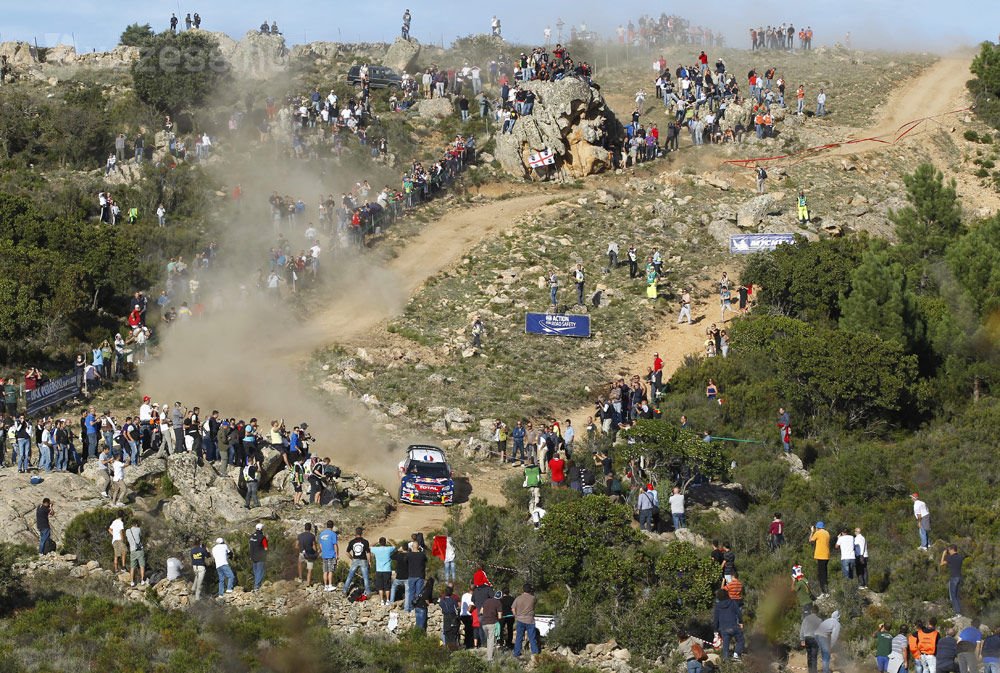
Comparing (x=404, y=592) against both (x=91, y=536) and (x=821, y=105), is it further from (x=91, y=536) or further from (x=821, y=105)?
(x=821, y=105)

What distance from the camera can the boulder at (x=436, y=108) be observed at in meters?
67.9

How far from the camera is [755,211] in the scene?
54188mm

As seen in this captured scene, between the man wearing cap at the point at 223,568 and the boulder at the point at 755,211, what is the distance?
32517 mm

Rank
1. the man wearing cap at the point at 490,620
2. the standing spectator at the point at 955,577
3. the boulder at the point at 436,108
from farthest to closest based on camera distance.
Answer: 1. the boulder at the point at 436,108
2. the standing spectator at the point at 955,577
3. the man wearing cap at the point at 490,620

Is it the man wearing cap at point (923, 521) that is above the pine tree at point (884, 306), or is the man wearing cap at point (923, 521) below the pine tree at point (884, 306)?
below

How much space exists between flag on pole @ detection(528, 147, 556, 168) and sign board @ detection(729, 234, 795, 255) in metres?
11.1

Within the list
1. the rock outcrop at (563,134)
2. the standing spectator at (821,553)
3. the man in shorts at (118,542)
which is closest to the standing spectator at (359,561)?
the man in shorts at (118,542)

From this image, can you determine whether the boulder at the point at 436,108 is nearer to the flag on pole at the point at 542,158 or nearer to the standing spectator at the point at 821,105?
the flag on pole at the point at 542,158

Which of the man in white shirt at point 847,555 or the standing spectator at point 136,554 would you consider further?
the man in white shirt at point 847,555

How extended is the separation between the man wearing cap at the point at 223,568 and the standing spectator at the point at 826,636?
11384 millimetres

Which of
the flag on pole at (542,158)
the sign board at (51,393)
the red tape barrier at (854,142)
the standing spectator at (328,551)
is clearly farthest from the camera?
the red tape barrier at (854,142)

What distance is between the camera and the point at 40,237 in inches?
1927

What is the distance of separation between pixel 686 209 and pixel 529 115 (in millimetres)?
9592

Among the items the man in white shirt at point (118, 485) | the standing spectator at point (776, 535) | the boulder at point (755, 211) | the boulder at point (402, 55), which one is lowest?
the standing spectator at point (776, 535)
